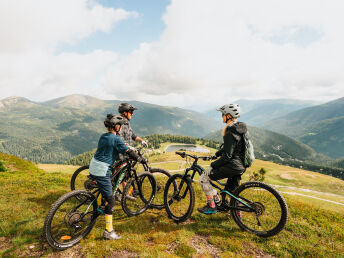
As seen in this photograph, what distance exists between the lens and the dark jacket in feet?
19.6

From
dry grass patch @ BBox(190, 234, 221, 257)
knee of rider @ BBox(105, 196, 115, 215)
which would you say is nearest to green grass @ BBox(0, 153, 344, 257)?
dry grass patch @ BBox(190, 234, 221, 257)

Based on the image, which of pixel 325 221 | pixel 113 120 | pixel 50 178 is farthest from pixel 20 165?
pixel 325 221

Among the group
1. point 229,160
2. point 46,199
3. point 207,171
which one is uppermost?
point 229,160

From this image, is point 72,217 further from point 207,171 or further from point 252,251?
point 252,251

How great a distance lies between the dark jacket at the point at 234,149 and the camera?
5.98 metres

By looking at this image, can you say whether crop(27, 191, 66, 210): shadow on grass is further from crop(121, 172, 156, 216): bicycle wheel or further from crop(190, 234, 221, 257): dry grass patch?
crop(190, 234, 221, 257): dry grass patch

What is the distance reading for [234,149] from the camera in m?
6.29

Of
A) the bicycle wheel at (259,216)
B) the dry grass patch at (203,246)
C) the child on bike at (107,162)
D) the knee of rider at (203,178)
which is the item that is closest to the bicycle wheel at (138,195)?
the child on bike at (107,162)

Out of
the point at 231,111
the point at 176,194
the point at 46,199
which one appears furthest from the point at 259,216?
the point at 46,199

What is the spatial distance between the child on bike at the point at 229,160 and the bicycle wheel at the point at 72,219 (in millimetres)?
4238

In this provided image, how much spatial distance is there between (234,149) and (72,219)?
6.21 m

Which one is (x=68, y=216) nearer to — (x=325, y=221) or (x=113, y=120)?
(x=113, y=120)

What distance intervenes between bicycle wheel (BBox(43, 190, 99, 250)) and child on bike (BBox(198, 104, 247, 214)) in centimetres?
424

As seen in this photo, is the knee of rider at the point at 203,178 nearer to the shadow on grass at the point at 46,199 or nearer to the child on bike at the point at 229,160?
the child on bike at the point at 229,160
